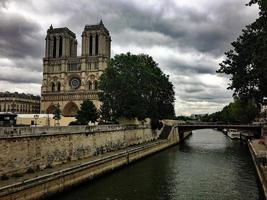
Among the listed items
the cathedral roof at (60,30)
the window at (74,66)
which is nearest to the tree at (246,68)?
the window at (74,66)

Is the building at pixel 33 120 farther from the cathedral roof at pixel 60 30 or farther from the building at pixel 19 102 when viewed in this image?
the building at pixel 19 102

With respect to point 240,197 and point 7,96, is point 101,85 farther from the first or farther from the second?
point 7,96

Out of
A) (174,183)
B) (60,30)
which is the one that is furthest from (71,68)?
(174,183)

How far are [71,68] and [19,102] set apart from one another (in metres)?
42.4

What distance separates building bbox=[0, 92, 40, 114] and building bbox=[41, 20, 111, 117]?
89.7 feet

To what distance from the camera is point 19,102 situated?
429 feet

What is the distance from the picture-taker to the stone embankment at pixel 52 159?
761 inches

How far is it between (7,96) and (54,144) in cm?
11099

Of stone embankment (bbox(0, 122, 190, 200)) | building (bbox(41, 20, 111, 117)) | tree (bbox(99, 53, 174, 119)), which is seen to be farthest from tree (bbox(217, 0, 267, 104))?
building (bbox(41, 20, 111, 117))

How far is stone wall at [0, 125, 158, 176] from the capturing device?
21266 millimetres

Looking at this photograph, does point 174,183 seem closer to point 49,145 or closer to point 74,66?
point 49,145

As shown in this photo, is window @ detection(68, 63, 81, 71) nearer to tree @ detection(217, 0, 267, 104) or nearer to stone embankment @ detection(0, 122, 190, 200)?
stone embankment @ detection(0, 122, 190, 200)

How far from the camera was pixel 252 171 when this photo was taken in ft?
110

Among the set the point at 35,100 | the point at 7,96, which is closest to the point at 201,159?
the point at 7,96
